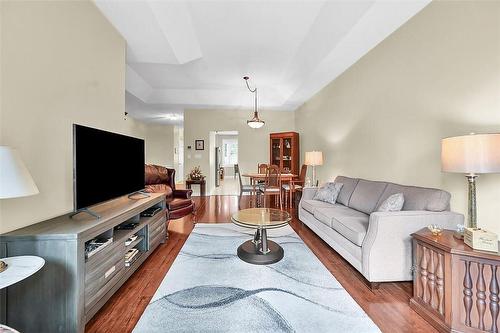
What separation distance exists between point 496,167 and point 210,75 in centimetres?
471

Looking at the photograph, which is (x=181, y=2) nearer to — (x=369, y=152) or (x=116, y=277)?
(x=116, y=277)

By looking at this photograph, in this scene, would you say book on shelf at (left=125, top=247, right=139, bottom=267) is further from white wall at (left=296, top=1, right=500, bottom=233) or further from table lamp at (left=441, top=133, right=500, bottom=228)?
white wall at (left=296, top=1, right=500, bottom=233)

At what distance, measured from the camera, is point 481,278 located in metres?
1.44

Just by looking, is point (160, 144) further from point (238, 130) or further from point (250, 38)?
point (250, 38)

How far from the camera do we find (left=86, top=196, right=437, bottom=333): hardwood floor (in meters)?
1.62

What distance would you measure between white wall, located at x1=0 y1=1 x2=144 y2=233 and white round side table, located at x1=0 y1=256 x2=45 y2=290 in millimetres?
335

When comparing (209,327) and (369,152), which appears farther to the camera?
(369,152)

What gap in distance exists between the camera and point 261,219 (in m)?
2.68

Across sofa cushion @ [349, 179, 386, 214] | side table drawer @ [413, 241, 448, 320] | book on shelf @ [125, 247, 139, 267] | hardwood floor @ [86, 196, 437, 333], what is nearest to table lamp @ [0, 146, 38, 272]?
hardwood floor @ [86, 196, 437, 333]

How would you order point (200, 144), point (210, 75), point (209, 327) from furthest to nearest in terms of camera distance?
point (200, 144), point (210, 75), point (209, 327)

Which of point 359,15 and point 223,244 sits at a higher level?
point 359,15

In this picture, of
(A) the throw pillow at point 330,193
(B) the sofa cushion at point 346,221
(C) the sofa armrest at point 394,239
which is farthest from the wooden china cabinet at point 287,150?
(C) the sofa armrest at point 394,239

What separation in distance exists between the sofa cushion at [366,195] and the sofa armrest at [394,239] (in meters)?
0.80

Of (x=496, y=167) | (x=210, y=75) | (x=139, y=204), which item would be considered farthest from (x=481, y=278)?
(x=210, y=75)
